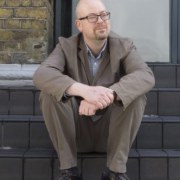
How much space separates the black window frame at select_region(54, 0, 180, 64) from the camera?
5.00 m

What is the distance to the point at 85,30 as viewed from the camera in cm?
295

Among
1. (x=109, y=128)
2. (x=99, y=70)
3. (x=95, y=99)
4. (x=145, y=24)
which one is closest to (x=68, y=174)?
(x=109, y=128)

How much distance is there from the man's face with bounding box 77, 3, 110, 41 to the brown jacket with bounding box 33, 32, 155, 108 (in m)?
0.13

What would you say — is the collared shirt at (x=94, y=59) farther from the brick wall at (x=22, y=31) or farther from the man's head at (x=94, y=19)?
the brick wall at (x=22, y=31)

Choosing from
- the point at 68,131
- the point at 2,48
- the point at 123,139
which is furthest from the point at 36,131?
the point at 2,48

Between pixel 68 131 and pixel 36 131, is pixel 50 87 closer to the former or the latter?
pixel 68 131

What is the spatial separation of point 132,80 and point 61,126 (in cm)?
50

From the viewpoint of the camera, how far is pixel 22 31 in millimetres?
4285

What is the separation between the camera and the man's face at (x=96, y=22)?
2.89m

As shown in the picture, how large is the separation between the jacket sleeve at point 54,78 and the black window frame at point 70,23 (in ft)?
6.88

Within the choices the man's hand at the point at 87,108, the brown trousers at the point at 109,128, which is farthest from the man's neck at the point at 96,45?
the man's hand at the point at 87,108

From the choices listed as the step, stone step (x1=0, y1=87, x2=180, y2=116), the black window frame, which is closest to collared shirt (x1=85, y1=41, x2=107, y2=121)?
the step

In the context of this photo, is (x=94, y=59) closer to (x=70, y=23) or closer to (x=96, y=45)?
(x=96, y=45)

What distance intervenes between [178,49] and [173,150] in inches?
77.6
